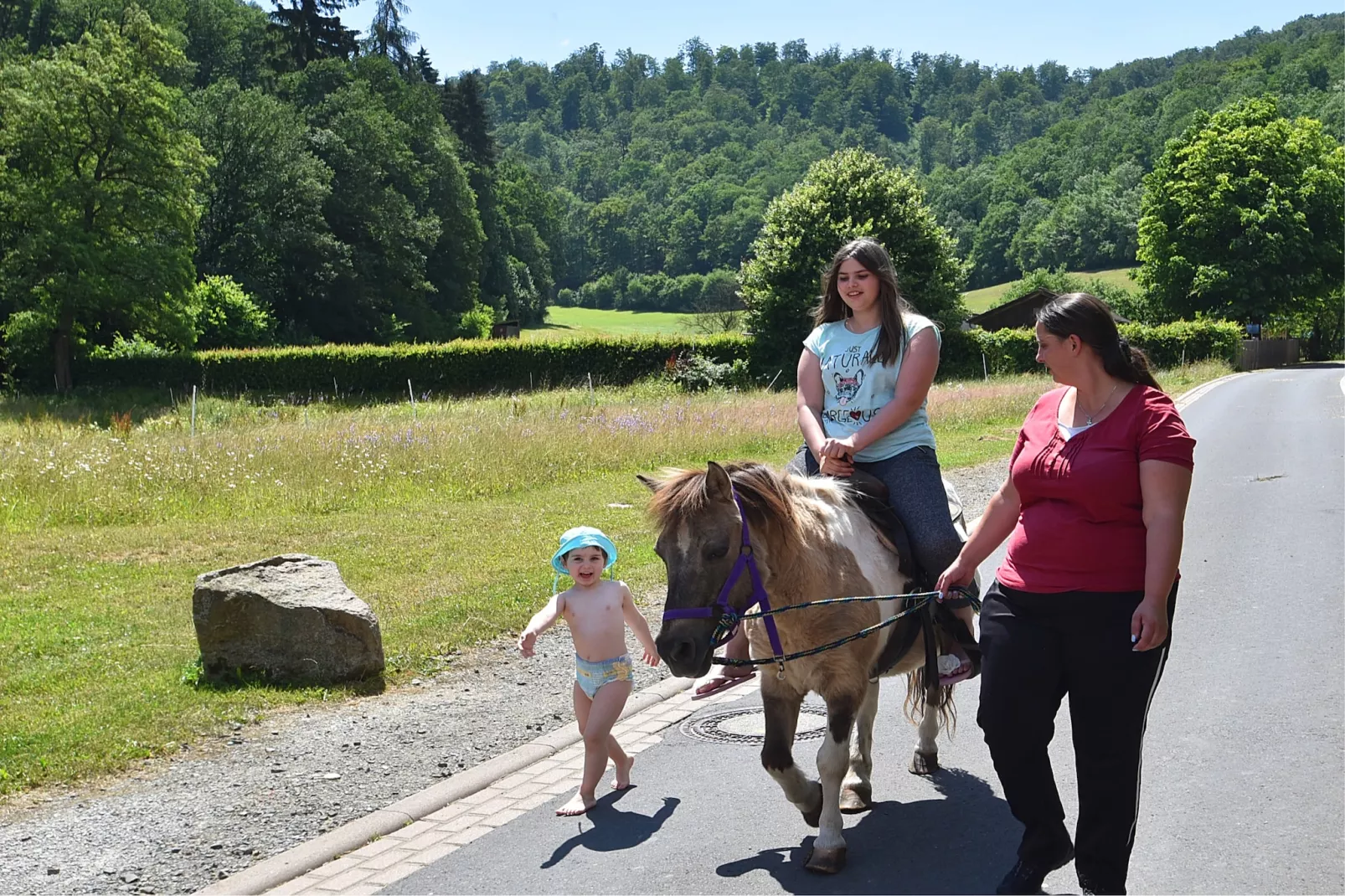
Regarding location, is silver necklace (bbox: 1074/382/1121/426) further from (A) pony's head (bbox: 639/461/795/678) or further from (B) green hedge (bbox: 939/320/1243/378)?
(B) green hedge (bbox: 939/320/1243/378)

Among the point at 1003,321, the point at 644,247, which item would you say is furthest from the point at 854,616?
the point at 644,247

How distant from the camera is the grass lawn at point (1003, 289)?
111688mm

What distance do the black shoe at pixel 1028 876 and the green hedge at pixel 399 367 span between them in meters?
41.7

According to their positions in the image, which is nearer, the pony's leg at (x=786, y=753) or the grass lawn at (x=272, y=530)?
the pony's leg at (x=786, y=753)

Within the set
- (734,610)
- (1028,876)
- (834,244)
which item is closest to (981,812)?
(1028,876)

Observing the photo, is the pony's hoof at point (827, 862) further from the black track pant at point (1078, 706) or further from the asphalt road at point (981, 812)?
the black track pant at point (1078, 706)

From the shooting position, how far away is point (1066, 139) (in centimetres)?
14900

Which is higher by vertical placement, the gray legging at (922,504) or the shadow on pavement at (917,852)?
the gray legging at (922,504)

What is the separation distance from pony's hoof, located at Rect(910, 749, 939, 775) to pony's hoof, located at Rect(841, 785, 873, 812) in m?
0.53

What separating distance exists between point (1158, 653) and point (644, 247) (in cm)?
15260

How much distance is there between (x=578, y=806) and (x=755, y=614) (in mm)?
1668

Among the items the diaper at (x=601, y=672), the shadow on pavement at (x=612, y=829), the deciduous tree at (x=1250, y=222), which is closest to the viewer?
the shadow on pavement at (x=612, y=829)

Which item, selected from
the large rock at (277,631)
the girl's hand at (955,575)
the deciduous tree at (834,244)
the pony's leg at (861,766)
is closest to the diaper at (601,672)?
the pony's leg at (861,766)

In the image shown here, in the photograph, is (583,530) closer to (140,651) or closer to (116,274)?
(140,651)
